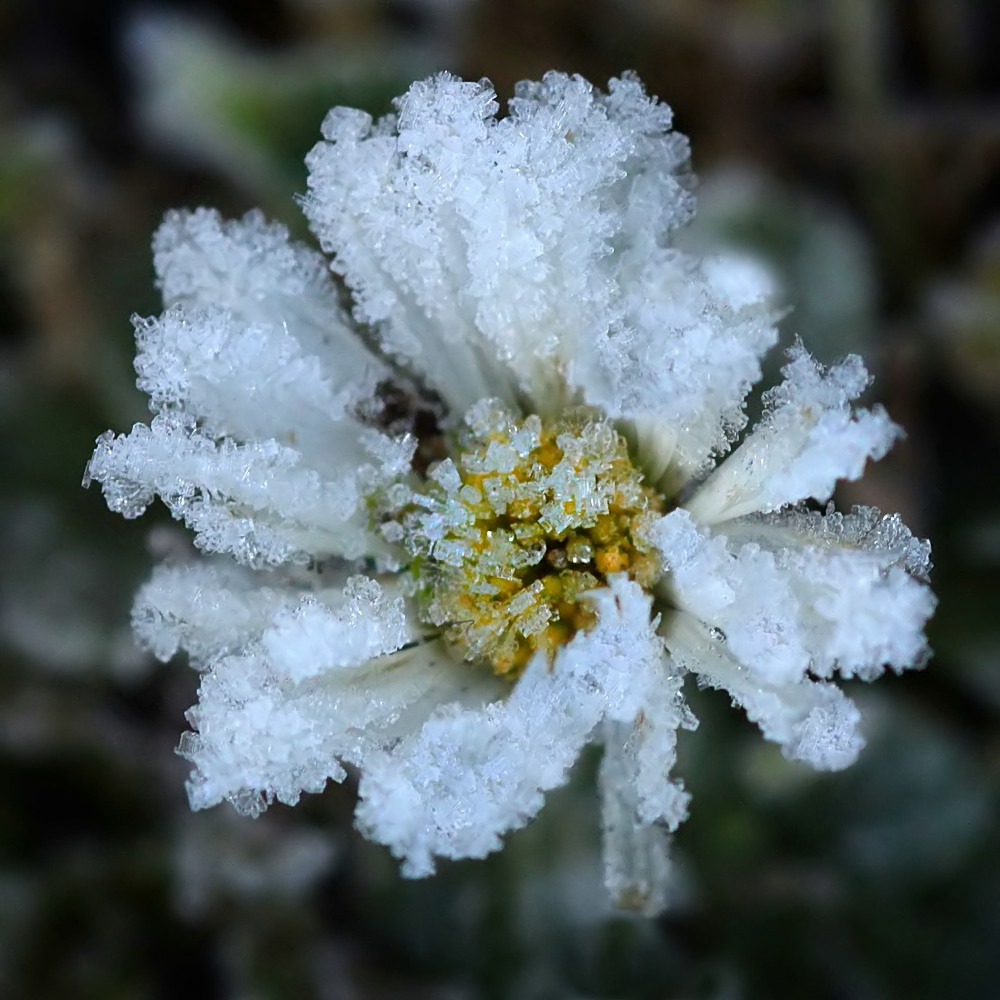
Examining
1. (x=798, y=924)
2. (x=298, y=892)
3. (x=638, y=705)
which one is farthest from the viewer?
(x=798, y=924)

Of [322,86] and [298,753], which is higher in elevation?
[322,86]

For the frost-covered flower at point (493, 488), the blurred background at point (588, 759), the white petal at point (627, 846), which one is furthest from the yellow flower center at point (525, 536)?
the blurred background at point (588, 759)

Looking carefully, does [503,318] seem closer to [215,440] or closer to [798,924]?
[215,440]

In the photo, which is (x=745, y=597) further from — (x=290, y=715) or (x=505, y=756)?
(x=290, y=715)

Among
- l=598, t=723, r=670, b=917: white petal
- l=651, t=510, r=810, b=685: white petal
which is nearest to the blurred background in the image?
l=598, t=723, r=670, b=917: white petal

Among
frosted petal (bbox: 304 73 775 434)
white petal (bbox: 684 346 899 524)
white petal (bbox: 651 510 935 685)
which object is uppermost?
frosted petal (bbox: 304 73 775 434)

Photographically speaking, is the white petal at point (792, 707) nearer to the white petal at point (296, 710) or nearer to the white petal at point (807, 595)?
the white petal at point (807, 595)

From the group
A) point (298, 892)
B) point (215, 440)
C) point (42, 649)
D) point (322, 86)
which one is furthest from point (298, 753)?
point (322, 86)

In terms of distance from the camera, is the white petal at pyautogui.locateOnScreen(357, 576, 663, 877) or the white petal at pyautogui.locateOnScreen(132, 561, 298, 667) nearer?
the white petal at pyautogui.locateOnScreen(357, 576, 663, 877)

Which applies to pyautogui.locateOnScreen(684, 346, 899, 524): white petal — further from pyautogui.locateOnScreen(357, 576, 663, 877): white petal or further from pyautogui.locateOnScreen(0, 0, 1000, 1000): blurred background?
pyautogui.locateOnScreen(0, 0, 1000, 1000): blurred background
